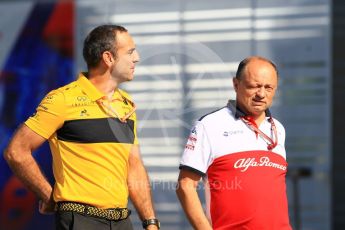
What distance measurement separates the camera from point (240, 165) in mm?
3568

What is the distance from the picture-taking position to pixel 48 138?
364 centimetres

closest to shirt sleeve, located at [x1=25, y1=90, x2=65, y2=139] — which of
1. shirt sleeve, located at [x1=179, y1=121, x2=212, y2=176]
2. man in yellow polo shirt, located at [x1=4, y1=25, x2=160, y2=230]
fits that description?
man in yellow polo shirt, located at [x1=4, y1=25, x2=160, y2=230]

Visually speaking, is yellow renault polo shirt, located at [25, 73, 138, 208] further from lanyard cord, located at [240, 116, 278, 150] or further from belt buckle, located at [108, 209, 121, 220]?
lanyard cord, located at [240, 116, 278, 150]

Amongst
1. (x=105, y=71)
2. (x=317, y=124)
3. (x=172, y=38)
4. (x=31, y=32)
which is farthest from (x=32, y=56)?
(x=105, y=71)

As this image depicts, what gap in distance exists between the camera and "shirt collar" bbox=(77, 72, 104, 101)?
3.74 meters

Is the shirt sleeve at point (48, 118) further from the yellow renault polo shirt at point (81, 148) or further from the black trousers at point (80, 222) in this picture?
the black trousers at point (80, 222)

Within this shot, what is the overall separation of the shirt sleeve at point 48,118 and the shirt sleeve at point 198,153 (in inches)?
20.2

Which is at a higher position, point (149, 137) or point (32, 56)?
point (32, 56)

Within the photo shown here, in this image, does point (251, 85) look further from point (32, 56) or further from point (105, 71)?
point (32, 56)

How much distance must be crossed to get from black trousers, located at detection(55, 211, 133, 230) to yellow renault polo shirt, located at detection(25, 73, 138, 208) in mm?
59

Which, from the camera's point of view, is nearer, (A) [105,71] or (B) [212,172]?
(B) [212,172]

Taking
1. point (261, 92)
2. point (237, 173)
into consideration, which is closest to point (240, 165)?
point (237, 173)

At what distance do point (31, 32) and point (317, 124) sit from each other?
249 cm

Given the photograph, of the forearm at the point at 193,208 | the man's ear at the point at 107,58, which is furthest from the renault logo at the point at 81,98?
the forearm at the point at 193,208
